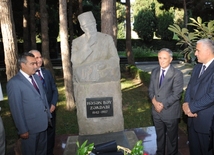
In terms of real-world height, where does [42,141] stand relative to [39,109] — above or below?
below

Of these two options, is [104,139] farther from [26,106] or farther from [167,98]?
[26,106]

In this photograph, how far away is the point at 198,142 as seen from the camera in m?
3.30

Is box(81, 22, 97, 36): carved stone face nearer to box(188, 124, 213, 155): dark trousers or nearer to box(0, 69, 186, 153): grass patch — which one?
box(188, 124, 213, 155): dark trousers

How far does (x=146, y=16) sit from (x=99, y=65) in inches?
1130

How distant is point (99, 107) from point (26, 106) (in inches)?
48.1

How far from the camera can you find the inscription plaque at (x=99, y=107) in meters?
3.76

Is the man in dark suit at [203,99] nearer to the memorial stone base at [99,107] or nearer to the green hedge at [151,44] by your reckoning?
the memorial stone base at [99,107]

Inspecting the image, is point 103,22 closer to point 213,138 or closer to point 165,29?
point 213,138

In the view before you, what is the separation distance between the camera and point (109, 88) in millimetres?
3783

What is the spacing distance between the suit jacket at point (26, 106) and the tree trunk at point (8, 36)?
2325 mm

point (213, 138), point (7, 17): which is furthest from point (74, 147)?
point (7, 17)

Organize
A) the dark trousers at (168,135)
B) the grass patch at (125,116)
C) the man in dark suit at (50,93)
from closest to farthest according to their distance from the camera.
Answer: the dark trousers at (168,135) < the man in dark suit at (50,93) < the grass patch at (125,116)

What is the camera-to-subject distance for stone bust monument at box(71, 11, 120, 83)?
3.72 meters

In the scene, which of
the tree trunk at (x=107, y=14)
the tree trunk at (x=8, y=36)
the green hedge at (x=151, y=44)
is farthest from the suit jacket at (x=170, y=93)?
the green hedge at (x=151, y=44)
